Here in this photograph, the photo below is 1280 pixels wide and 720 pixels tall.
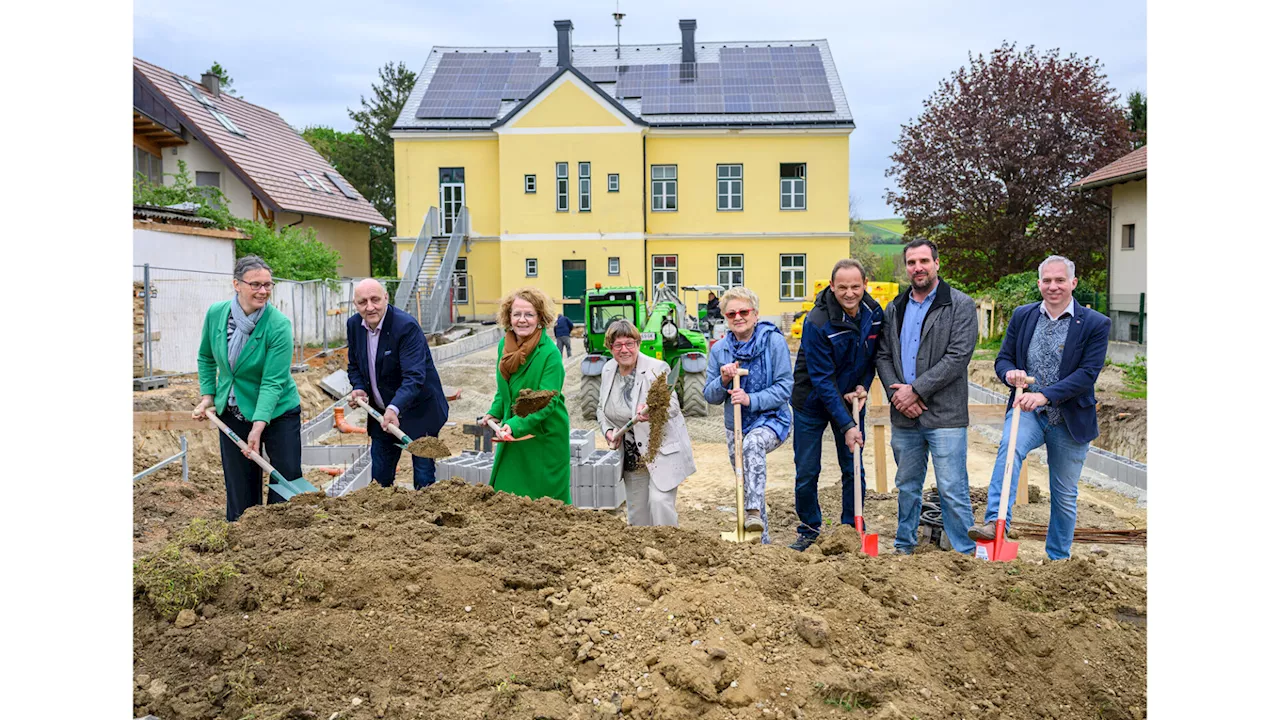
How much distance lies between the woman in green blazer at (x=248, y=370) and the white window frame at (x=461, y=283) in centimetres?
2679

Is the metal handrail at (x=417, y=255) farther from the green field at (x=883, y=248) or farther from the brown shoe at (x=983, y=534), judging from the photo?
the green field at (x=883, y=248)

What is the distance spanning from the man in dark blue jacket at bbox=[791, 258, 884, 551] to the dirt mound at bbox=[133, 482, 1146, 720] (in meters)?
1.33

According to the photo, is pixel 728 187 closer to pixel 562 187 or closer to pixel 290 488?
pixel 562 187

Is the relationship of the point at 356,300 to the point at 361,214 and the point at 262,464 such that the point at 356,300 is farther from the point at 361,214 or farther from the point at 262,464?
the point at 361,214

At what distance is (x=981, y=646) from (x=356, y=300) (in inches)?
154

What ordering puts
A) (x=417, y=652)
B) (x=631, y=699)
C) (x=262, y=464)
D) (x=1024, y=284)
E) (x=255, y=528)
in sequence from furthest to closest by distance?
(x=1024, y=284), (x=262, y=464), (x=255, y=528), (x=417, y=652), (x=631, y=699)

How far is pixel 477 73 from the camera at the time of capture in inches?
1320

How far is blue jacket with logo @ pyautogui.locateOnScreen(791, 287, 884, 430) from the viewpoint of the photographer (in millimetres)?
5832

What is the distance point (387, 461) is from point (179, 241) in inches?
385

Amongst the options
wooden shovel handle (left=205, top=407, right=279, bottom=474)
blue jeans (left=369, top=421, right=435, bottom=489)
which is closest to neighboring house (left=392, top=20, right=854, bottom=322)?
blue jeans (left=369, top=421, right=435, bottom=489)

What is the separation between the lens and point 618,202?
31203mm

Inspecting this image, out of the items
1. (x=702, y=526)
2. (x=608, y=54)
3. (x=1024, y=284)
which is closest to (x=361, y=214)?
(x=608, y=54)

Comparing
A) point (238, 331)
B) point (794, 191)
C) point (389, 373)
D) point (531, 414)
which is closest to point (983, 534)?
point (531, 414)

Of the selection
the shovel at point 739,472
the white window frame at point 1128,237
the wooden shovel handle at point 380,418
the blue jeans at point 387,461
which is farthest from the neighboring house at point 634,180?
the shovel at point 739,472
